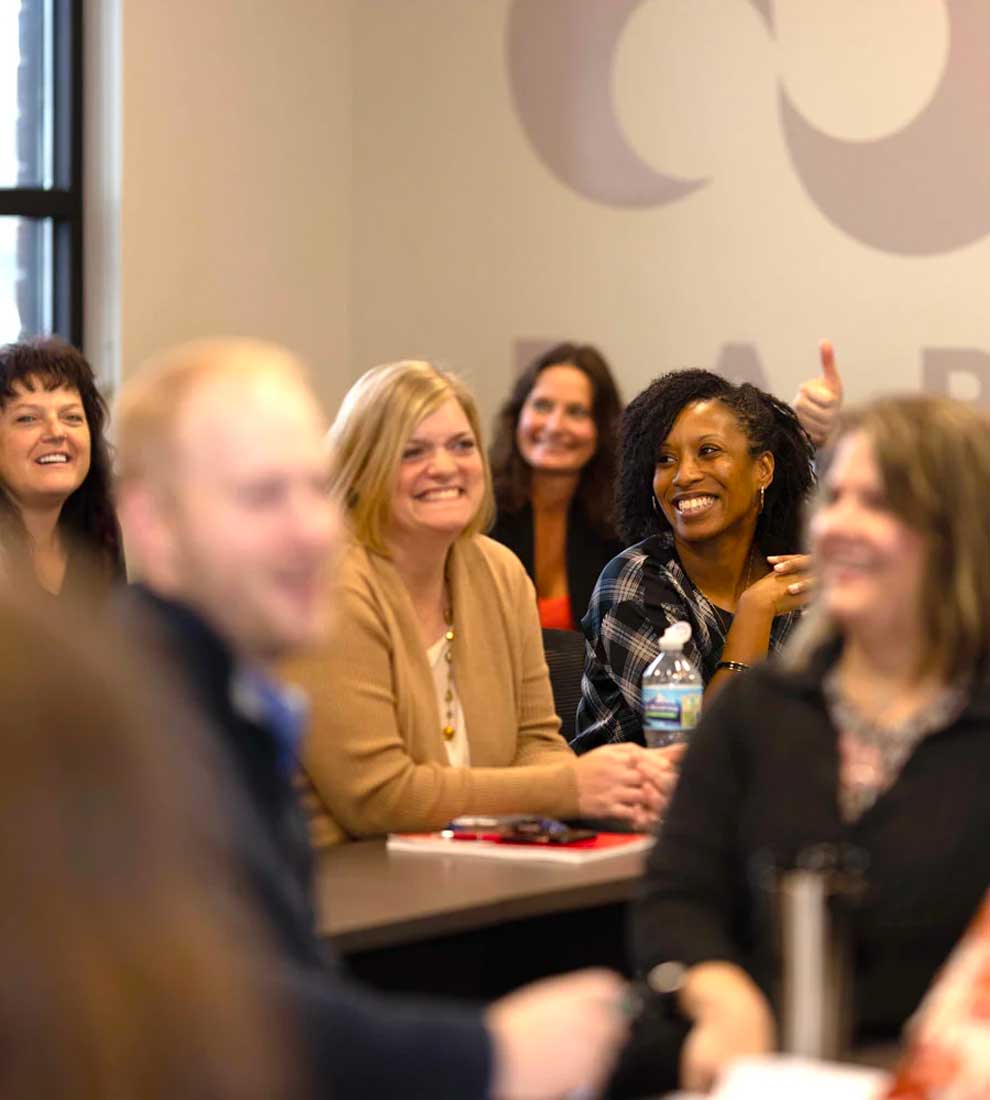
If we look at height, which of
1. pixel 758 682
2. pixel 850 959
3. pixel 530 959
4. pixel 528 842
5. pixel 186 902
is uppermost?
pixel 186 902

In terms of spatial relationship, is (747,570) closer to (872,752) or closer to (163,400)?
(872,752)

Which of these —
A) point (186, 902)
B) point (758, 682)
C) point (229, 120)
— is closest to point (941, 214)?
point (229, 120)

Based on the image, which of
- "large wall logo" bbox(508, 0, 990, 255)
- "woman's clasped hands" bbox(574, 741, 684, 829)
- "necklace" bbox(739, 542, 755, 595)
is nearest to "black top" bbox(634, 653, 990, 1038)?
"woman's clasped hands" bbox(574, 741, 684, 829)

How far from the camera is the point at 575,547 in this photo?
5.23 meters

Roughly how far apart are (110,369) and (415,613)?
3052 mm

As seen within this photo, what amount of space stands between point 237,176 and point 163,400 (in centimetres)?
465

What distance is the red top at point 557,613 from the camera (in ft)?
16.7

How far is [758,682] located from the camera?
2057mm

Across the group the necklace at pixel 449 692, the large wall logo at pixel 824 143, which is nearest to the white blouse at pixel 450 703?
the necklace at pixel 449 692

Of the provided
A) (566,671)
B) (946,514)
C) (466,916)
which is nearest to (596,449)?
(566,671)

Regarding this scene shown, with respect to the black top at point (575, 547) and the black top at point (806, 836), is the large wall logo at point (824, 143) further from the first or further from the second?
the black top at point (806, 836)

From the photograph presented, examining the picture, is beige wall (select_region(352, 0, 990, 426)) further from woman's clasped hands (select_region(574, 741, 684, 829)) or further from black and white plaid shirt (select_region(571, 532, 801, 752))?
woman's clasped hands (select_region(574, 741, 684, 829))

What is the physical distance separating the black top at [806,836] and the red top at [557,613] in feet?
9.85

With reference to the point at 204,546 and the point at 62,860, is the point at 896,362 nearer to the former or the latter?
the point at 204,546
